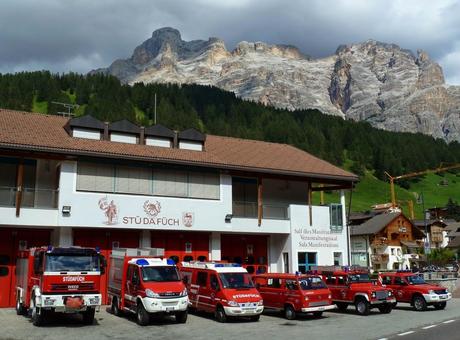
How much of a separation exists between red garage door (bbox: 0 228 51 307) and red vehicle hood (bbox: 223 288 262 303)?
1109 cm

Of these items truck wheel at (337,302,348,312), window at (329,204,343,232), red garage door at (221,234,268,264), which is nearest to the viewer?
truck wheel at (337,302,348,312)

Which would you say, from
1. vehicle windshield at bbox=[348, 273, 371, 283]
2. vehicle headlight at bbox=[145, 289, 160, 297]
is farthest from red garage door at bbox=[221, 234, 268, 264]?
vehicle headlight at bbox=[145, 289, 160, 297]

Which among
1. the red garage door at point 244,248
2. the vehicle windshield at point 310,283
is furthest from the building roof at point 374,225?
the vehicle windshield at point 310,283

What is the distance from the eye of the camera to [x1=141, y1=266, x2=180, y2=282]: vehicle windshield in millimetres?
19484

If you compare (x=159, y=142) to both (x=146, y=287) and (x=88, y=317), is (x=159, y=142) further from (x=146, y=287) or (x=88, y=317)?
(x=88, y=317)

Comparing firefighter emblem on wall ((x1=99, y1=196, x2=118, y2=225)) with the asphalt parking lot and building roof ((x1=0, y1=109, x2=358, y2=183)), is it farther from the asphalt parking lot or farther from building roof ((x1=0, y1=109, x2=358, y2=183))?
the asphalt parking lot

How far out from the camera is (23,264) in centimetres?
2125

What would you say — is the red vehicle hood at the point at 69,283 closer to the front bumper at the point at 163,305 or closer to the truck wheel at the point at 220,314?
the front bumper at the point at 163,305

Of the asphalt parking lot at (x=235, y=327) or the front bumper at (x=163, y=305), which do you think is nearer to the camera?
the asphalt parking lot at (x=235, y=327)

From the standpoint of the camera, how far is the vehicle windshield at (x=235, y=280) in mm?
20531

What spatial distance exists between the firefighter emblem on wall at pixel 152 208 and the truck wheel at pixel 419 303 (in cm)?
1310

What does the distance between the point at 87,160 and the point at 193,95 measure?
125 meters

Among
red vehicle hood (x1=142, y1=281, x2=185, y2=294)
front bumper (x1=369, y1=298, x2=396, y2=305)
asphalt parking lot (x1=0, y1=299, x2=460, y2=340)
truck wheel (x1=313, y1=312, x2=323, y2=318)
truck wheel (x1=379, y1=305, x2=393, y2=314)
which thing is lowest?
asphalt parking lot (x1=0, y1=299, x2=460, y2=340)

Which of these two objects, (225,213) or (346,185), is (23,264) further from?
(346,185)
